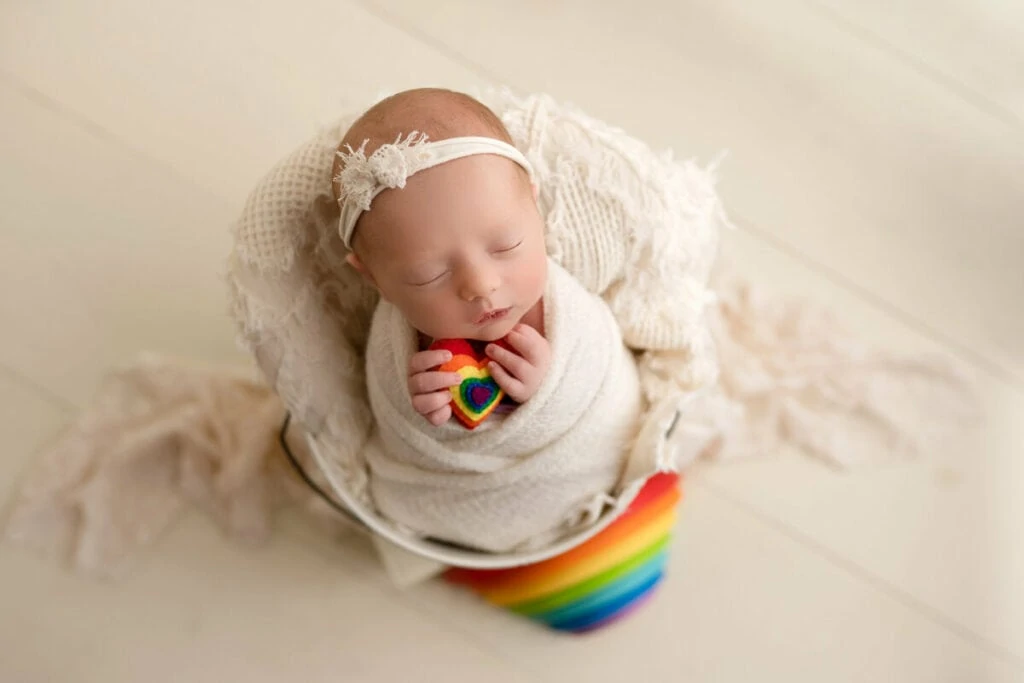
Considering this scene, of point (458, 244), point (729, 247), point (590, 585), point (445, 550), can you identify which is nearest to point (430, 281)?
point (458, 244)

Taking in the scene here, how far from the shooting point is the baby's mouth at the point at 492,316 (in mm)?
657

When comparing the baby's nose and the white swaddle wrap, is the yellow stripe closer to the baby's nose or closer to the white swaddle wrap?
the white swaddle wrap

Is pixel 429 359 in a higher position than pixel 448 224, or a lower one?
lower

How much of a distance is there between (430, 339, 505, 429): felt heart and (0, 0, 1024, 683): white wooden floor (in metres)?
0.39

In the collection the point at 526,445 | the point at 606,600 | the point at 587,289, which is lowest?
the point at 606,600

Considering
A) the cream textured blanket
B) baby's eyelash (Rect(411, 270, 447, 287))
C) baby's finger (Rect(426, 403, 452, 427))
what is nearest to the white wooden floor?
the cream textured blanket

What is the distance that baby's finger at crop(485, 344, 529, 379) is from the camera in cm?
70

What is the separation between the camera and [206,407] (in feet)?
3.46

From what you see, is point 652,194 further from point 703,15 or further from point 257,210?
point 703,15

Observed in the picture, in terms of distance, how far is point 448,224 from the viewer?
0.61 metres

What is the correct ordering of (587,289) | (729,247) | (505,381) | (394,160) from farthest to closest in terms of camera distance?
(729,247)
(587,289)
(505,381)
(394,160)

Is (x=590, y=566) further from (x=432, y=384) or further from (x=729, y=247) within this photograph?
(x=729, y=247)

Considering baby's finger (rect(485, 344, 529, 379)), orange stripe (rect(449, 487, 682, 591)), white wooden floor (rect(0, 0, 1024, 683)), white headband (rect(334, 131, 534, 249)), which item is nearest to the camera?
white headband (rect(334, 131, 534, 249))

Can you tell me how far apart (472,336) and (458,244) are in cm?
9
